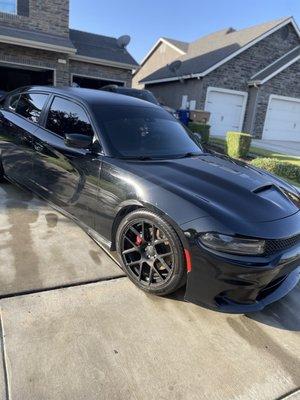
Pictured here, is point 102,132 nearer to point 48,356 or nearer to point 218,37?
point 48,356

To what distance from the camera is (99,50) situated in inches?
631

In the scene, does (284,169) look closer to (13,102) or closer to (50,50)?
(13,102)

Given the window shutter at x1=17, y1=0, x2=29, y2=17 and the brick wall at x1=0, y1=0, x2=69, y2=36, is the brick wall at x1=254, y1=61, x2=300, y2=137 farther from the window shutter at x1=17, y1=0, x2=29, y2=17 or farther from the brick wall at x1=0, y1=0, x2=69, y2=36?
the window shutter at x1=17, y1=0, x2=29, y2=17

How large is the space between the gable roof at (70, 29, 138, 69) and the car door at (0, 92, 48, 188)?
1063cm

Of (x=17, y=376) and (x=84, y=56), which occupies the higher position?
(x=84, y=56)

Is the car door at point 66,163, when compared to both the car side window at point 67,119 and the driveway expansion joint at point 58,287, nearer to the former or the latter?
the car side window at point 67,119

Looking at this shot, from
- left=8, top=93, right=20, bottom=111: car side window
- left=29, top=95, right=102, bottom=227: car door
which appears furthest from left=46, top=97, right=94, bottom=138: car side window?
left=8, top=93, right=20, bottom=111: car side window

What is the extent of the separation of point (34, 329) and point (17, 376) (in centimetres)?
42

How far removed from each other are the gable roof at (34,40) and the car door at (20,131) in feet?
27.8

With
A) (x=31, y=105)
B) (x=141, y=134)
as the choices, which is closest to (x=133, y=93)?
(x=31, y=105)

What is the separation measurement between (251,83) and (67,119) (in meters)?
17.4

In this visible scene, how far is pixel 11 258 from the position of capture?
11.2ft

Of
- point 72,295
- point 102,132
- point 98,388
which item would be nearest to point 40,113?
point 102,132

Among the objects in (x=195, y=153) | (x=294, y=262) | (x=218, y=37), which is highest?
(x=218, y=37)
